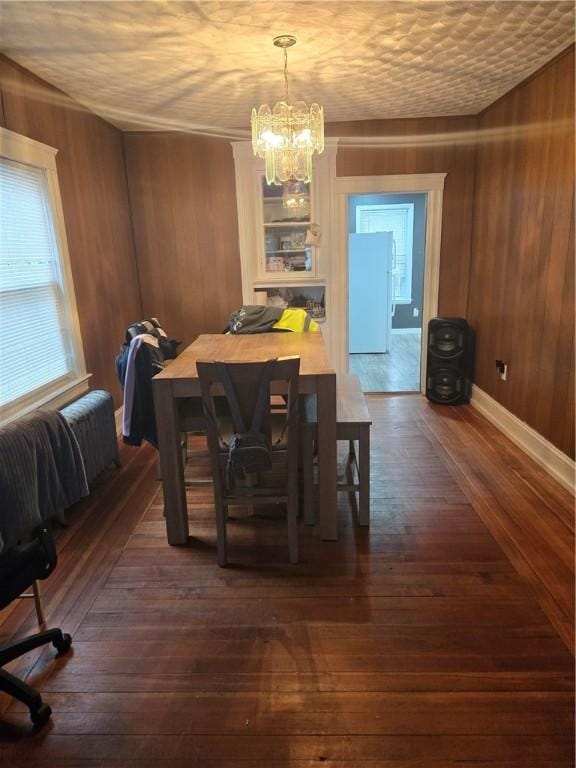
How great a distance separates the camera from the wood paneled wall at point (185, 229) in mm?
4430

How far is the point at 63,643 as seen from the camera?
1780mm

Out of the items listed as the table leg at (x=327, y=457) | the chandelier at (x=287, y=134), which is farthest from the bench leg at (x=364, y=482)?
the chandelier at (x=287, y=134)

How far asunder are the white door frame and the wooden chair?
8.48 feet

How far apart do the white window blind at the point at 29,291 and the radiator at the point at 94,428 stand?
0.27m

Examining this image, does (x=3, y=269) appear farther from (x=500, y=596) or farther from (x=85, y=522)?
(x=500, y=596)

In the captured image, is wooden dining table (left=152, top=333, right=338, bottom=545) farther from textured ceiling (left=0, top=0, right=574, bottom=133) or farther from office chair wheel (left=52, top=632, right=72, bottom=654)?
textured ceiling (left=0, top=0, right=574, bottom=133)

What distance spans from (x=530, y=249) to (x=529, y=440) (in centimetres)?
136

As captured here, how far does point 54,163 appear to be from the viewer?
316 cm

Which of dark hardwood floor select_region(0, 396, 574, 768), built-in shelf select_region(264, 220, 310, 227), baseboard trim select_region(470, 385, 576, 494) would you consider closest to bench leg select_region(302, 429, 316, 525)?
dark hardwood floor select_region(0, 396, 574, 768)

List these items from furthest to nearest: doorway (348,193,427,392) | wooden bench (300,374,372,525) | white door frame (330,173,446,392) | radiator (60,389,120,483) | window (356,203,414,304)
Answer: window (356,203,414,304)
doorway (348,193,427,392)
white door frame (330,173,446,392)
radiator (60,389,120,483)
wooden bench (300,374,372,525)

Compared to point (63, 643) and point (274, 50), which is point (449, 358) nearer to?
point (274, 50)

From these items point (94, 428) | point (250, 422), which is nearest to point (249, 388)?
point (250, 422)

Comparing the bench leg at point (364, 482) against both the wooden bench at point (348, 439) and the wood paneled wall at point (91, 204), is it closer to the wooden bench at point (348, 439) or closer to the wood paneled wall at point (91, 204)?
the wooden bench at point (348, 439)

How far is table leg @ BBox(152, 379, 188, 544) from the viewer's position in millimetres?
2246
